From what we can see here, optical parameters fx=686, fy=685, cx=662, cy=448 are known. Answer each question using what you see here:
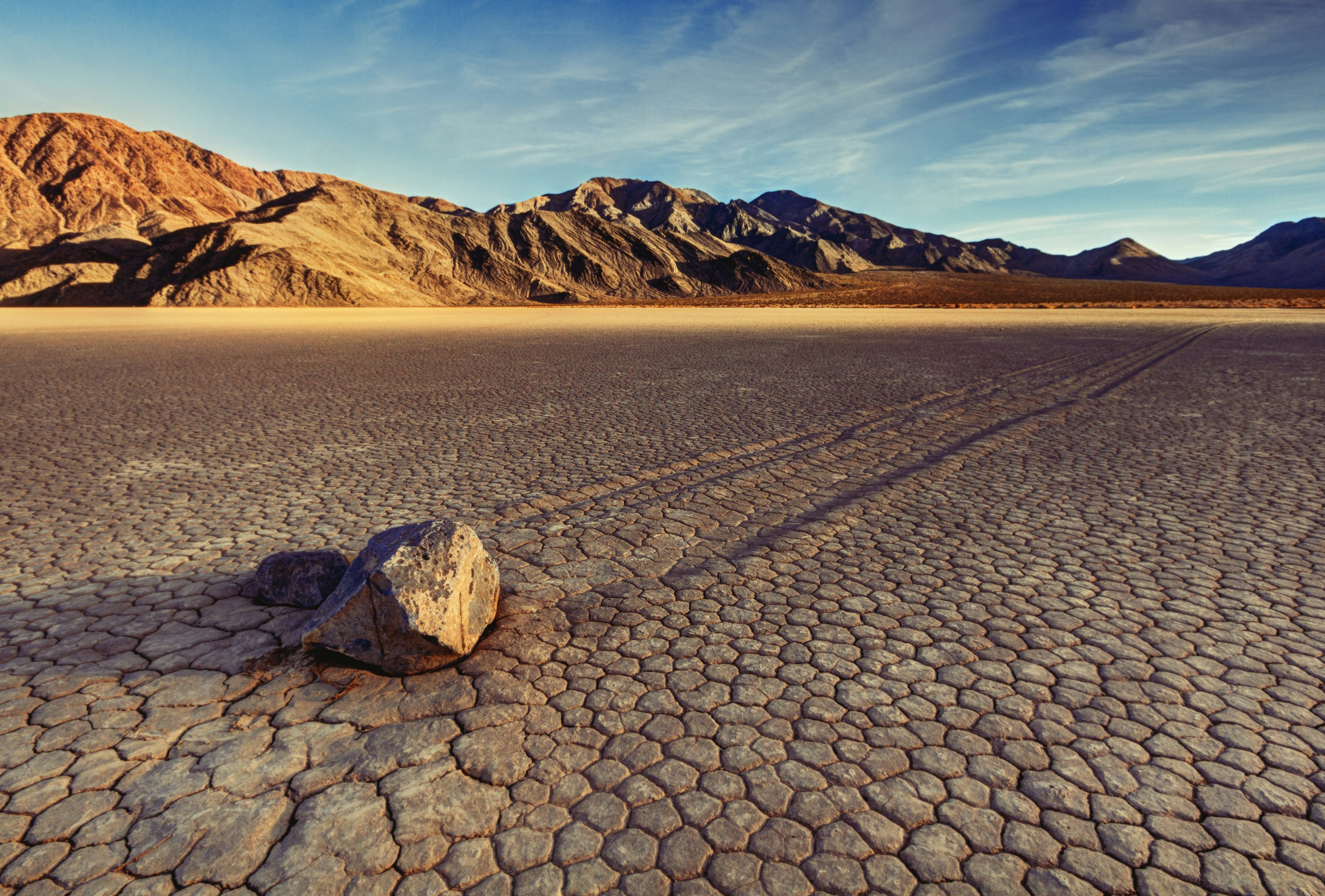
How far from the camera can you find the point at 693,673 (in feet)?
12.1

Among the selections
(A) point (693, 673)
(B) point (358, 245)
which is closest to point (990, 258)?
(B) point (358, 245)

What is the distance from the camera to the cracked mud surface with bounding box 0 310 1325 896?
256cm

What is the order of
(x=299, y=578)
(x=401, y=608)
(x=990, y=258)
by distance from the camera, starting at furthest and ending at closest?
1. (x=990, y=258)
2. (x=299, y=578)
3. (x=401, y=608)

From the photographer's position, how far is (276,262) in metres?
59.2

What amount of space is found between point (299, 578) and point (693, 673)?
8.74 ft

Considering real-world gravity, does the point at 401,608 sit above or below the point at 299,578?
above

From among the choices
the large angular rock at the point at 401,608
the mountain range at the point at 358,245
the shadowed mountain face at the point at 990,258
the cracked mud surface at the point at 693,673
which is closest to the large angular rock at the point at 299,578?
the cracked mud surface at the point at 693,673

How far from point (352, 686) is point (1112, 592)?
4.77m

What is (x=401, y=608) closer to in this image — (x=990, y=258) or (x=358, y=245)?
(x=358, y=245)

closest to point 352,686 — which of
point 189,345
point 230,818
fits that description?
point 230,818

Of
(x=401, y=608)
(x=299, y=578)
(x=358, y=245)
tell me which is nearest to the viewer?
(x=401, y=608)

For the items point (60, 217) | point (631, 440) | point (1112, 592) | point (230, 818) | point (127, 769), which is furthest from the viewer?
point (60, 217)

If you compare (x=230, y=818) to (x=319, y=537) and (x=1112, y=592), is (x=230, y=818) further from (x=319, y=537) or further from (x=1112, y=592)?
(x=1112, y=592)

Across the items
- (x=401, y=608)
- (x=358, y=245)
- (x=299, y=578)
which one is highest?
(x=358, y=245)
